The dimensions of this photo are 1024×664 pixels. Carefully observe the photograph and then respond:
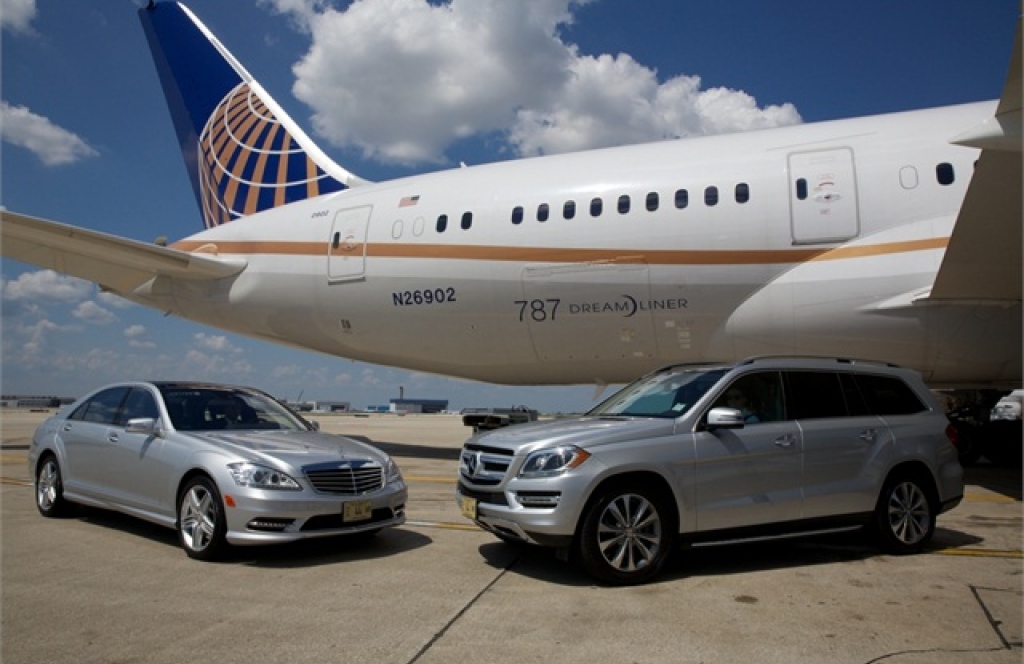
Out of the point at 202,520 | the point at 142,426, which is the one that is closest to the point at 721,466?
the point at 202,520

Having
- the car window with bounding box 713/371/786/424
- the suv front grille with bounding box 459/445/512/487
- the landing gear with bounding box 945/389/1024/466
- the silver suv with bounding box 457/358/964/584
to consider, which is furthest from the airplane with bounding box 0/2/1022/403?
the suv front grille with bounding box 459/445/512/487

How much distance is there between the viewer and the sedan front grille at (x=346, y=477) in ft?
19.9

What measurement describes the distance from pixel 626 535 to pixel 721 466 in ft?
3.09

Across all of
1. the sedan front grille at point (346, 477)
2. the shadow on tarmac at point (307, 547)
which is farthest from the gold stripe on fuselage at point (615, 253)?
the sedan front grille at point (346, 477)

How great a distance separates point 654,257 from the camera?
39.4 feet

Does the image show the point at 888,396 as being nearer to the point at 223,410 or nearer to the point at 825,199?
the point at 825,199

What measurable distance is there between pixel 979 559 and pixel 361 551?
5.23 meters

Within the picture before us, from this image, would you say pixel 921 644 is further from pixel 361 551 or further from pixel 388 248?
pixel 388 248

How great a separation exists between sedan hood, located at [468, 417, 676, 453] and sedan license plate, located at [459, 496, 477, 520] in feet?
1.49

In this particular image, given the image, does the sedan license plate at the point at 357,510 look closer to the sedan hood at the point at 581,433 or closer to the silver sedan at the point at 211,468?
the silver sedan at the point at 211,468

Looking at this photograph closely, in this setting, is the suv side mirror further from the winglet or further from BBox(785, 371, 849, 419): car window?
the winglet

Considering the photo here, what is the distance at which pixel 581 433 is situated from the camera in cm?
557

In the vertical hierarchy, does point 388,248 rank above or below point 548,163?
below

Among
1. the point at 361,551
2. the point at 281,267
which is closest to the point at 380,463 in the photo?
the point at 361,551
